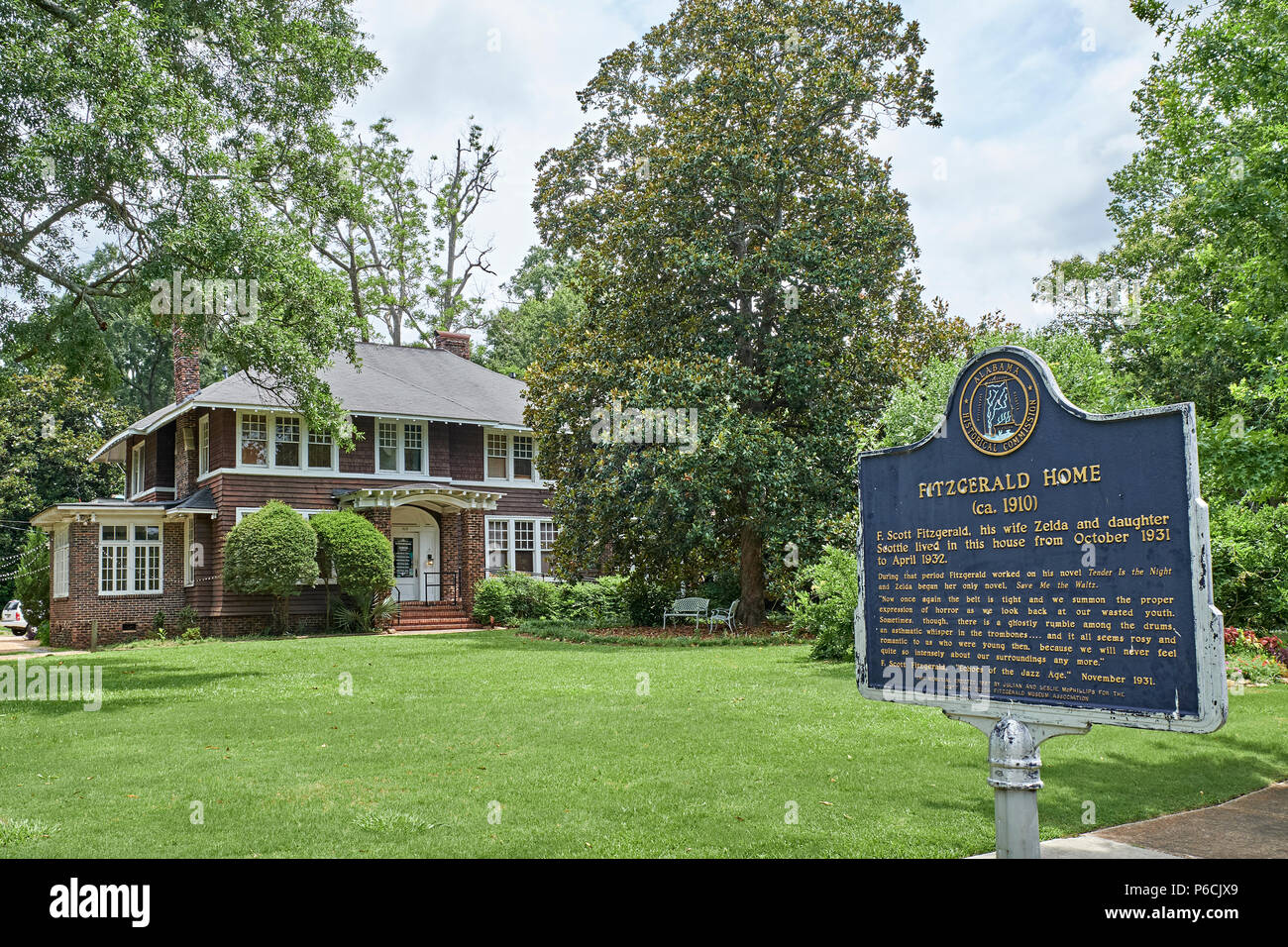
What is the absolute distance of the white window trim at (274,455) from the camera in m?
28.4

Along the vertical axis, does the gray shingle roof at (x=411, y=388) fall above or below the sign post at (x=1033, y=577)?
above

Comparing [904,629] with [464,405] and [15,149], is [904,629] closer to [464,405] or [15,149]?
[15,149]

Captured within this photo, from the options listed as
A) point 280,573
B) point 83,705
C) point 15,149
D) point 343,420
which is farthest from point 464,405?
point 83,705

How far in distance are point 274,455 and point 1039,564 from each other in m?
27.2

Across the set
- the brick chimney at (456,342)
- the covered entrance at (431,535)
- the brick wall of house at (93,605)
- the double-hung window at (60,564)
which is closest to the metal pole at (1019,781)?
the covered entrance at (431,535)

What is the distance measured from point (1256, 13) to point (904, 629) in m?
8.93

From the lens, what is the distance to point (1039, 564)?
5.41 metres

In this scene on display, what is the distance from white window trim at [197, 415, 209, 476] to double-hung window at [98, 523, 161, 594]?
2304 mm

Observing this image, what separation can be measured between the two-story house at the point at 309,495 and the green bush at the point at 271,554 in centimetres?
181

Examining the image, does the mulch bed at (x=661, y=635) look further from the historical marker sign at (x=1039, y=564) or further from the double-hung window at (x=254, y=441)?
the historical marker sign at (x=1039, y=564)

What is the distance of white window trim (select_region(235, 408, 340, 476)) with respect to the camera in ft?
93.2

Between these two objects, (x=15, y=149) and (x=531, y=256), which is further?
(x=531, y=256)

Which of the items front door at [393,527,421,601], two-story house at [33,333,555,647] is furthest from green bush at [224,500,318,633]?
front door at [393,527,421,601]

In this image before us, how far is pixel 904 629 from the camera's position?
245 inches
